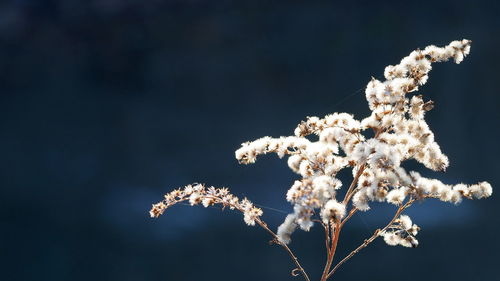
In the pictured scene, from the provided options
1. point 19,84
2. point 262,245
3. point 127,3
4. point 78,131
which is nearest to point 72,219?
point 78,131

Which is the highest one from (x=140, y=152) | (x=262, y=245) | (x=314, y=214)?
(x=140, y=152)

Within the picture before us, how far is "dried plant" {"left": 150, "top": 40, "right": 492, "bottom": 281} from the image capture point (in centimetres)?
Answer: 103

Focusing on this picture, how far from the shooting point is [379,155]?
40.3 inches

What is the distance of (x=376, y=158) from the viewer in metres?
1.03

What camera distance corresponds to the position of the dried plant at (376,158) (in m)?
1.03

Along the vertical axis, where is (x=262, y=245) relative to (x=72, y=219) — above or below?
below

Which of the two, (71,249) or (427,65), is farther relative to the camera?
(71,249)

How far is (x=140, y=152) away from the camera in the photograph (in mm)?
2396

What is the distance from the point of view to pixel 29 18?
2.36m

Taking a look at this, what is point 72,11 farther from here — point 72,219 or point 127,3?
point 72,219

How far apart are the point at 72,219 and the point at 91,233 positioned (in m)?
0.10

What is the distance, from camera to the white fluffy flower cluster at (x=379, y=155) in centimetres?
103

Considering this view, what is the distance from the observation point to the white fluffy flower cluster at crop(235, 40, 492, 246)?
1.03 meters

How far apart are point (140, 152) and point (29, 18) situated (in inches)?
30.5
